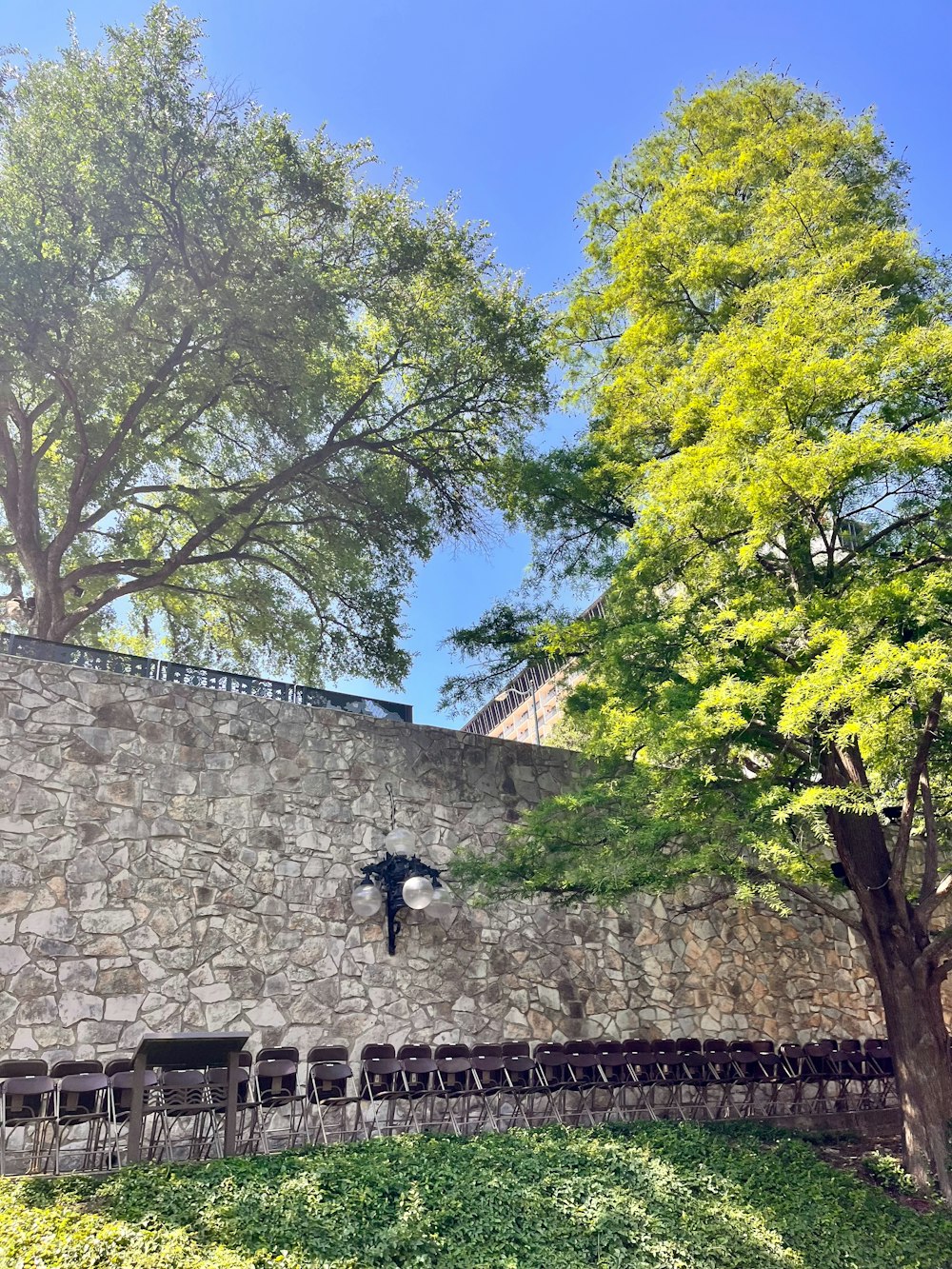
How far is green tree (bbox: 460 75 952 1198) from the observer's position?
744 centimetres

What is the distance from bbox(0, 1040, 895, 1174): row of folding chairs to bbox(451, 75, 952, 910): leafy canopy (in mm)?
1951

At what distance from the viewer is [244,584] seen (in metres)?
15.4

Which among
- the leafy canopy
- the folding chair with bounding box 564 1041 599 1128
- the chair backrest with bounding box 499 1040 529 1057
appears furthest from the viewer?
the chair backrest with bounding box 499 1040 529 1057

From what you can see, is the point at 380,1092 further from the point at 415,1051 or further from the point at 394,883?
the point at 394,883

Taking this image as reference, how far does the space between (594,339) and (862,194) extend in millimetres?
3684

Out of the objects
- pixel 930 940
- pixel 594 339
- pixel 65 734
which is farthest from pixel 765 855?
pixel 594 339

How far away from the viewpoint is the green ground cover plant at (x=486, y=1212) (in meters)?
5.21

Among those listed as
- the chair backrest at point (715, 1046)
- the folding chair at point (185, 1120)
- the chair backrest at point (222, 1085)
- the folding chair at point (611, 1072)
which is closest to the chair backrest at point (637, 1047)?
the folding chair at point (611, 1072)

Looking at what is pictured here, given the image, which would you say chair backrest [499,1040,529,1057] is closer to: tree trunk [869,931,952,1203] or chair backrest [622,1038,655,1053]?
chair backrest [622,1038,655,1053]

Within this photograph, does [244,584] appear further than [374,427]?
Yes

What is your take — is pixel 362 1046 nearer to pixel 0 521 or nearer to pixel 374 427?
pixel 374 427

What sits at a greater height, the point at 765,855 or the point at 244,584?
the point at 244,584

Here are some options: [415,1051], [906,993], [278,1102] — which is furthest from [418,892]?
[906,993]

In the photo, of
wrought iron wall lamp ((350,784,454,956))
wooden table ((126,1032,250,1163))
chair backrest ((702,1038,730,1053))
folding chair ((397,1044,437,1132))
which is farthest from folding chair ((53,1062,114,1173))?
chair backrest ((702,1038,730,1053))
